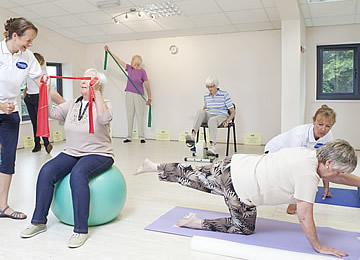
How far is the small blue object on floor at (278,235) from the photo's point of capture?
2008mm

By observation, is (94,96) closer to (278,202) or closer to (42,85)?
(42,85)

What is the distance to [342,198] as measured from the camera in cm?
297

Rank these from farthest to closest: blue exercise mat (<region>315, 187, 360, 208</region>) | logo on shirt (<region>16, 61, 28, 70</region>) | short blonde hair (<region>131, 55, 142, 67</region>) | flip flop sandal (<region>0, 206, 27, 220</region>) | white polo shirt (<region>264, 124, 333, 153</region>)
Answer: short blonde hair (<region>131, 55, 142, 67</region>) → blue exercise mat (<region>315, 187, 360, 208</region>) → white polo shirt (<region>264, 124, 333, 153</region>) → flip flop sandal (<region>0, 206, 27, 220</region>) → logo on shirt (<region>16, 61, 28, 70</region>)

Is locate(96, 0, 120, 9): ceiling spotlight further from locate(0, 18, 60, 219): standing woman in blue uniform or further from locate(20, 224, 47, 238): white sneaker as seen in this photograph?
locate(20, 224, 47, 238): white sneaker

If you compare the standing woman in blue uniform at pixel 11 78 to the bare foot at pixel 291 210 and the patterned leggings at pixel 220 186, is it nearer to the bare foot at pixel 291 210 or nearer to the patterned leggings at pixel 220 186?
the patterned leggings at pixel 220 186

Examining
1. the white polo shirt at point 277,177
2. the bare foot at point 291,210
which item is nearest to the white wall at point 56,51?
the bare foot at point 291,210

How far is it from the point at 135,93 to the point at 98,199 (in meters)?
4.35

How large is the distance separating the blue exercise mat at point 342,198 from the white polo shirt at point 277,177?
107 cm

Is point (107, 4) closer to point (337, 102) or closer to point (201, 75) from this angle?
point (201, 75)

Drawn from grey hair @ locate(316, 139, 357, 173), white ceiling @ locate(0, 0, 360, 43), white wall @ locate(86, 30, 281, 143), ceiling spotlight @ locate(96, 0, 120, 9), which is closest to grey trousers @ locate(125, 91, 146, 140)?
white wall @ locate(86, 30, 281, 143)

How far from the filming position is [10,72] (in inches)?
94.0

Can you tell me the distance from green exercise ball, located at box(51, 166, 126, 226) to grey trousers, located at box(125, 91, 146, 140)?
409cm

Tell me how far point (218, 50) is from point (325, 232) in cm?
431

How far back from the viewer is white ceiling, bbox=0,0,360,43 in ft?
15.8
